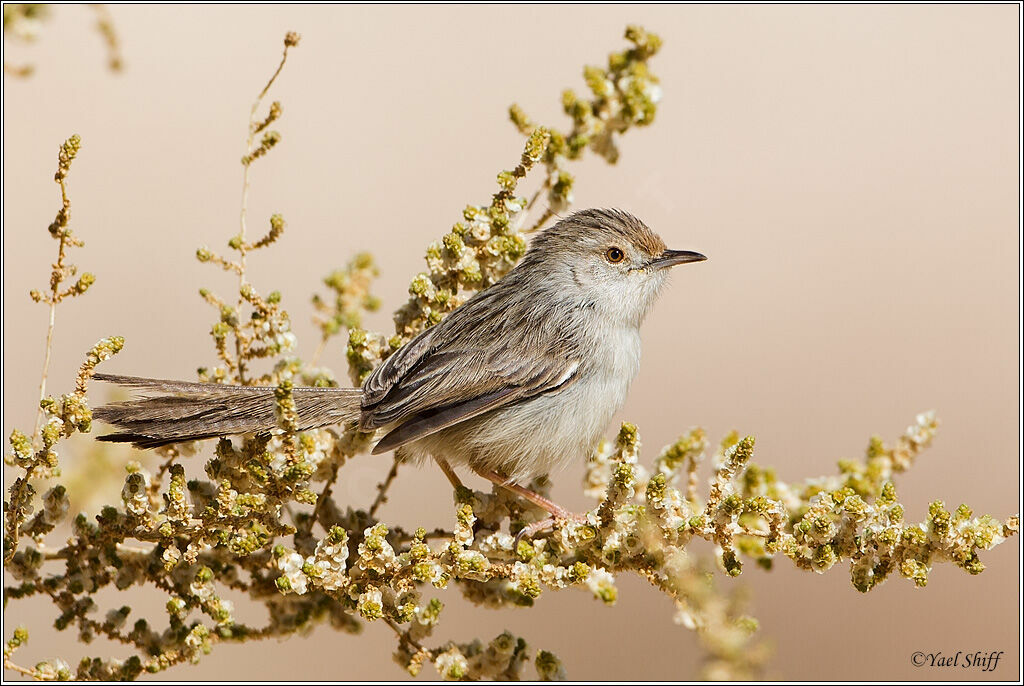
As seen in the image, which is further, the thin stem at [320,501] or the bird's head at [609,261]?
the bird's head at [609,261]

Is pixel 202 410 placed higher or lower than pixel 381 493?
higher

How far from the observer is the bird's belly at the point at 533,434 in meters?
3.39

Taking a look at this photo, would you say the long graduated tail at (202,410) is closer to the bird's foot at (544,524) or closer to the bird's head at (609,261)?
the bird's foot at (544,524)

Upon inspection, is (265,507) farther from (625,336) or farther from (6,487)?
(625,336)

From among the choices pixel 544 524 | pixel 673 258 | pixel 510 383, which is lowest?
pixel 544 524

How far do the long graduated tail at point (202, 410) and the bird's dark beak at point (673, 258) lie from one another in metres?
1.36

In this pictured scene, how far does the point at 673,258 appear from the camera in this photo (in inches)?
146

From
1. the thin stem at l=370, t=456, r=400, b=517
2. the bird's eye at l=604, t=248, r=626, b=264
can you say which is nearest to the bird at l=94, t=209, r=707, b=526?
the bird's eye at l=604, t=248, r=626, b=264

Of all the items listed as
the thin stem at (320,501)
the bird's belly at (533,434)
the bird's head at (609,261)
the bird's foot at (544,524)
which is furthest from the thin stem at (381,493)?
the bird's head at (609,261)

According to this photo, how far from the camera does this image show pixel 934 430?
115 inches

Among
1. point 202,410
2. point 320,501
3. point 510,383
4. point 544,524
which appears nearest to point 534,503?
point 544,524

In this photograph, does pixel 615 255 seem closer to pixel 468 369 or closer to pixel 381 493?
pixel 468 369

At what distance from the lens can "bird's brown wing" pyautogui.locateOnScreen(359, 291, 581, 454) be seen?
3.09 metres

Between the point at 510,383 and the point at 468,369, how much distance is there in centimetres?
17
